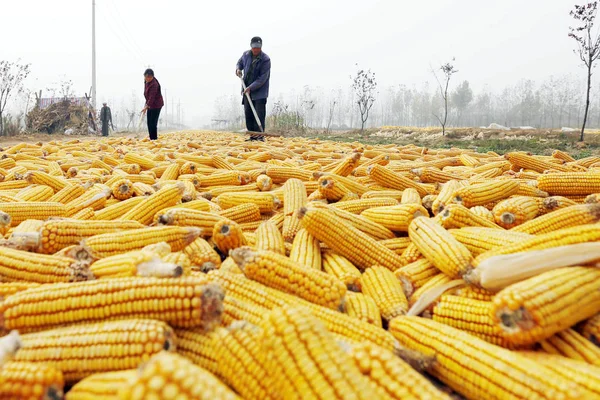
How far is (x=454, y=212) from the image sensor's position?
2.76m

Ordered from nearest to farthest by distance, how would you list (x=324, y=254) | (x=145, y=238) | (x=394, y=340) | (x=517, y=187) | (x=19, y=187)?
(x=394, y=340)
(x=145, y=238)
(x=324, y=254)
(x=517, y=187)
(x=19, y=187)

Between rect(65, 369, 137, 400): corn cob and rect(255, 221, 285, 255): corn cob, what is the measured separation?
4.22 ft

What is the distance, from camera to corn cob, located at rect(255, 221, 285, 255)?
8.45 feet

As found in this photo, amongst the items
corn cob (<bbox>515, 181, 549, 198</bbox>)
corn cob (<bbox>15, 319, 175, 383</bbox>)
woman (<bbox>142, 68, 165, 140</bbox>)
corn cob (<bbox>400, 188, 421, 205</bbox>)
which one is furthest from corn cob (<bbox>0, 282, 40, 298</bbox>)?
woman (<bbox>142, 68, 165, 140</bbox>)

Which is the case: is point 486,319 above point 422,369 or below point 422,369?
above

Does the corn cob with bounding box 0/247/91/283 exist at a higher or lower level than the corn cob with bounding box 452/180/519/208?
lower

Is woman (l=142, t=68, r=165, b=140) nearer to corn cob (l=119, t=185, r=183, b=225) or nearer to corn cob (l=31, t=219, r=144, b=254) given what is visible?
corn cob (l=119, t=185, r=183, b=225)

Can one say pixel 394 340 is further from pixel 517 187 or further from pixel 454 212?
pixel 517 187

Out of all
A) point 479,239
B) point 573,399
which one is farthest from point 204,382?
point 479,239

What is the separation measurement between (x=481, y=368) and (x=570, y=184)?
9.68 feet

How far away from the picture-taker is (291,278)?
1901 millimetres

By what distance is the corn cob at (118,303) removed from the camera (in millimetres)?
1450

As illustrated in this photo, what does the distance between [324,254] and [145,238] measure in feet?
3.55

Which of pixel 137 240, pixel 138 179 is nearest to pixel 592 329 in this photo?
pixel 137 240
